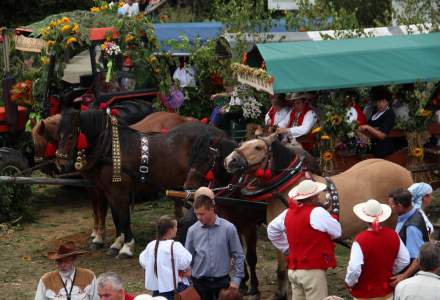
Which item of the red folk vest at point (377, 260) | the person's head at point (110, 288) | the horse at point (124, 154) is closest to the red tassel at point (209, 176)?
the horse at point (124, 154)

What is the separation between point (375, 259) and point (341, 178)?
200 centimetres

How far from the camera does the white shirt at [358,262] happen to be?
25.4 ft

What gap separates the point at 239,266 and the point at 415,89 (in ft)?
14.2

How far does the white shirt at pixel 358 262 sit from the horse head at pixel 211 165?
2.87 meters

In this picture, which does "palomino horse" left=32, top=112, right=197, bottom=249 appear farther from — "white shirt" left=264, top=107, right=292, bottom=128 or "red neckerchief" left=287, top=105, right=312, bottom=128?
"red neckerchief" left=287, top=105, right=312, bottom=128

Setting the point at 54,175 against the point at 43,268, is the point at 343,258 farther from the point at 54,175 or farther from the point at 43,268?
the point at 54,175

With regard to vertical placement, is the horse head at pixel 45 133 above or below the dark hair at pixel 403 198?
below

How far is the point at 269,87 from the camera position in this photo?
35.7ft

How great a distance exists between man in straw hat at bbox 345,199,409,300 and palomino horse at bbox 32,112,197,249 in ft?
17.1

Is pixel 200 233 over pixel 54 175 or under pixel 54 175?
over

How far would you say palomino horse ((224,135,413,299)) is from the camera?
9.52 m

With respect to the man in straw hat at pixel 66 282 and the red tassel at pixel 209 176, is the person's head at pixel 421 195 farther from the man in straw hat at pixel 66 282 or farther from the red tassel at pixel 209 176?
the man in straw hat at pixel 66 282

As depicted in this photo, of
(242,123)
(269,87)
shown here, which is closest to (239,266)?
(269,87)

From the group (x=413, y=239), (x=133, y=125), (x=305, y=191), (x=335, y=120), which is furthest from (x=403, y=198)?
(x=133, y=125)
